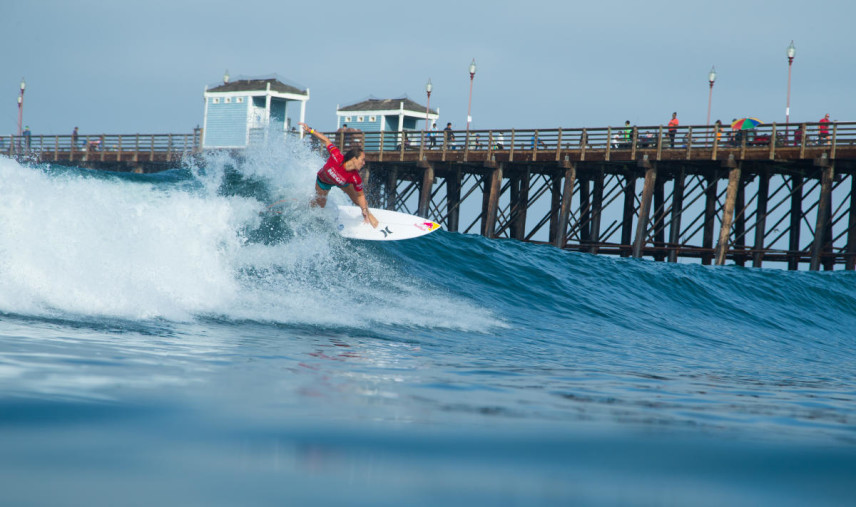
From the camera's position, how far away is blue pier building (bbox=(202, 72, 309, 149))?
135 ft

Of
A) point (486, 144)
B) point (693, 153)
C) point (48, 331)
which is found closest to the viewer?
point (48, 331)

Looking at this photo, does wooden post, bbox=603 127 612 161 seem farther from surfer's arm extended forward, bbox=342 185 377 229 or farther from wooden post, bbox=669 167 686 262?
surfer's arm extended forward, bbox=342 185 377 229

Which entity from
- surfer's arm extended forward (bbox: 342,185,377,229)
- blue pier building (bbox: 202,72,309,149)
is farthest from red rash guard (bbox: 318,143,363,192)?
blue pier building (bbox: 202,72,309,149)

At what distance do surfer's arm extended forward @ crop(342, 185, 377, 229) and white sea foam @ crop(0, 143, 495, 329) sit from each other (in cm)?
79

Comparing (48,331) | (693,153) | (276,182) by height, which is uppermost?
(693,153)

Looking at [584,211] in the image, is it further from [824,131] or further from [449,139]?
[824,131]

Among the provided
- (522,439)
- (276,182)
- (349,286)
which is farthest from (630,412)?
(276,182)

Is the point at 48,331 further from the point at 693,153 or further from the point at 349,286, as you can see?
the point at 693,153

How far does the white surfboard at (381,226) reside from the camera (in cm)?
1182

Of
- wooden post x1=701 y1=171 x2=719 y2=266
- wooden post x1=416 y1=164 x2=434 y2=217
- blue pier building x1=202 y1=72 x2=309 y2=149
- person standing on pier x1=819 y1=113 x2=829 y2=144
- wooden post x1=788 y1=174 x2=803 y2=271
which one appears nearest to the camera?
person standing on pier x1=819 y1=113 x2=829 y2=144

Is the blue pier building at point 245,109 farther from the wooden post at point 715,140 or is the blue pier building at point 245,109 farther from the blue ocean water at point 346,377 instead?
the blue ocean water at point 346,377

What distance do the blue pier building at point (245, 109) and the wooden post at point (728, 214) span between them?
78.1 ft

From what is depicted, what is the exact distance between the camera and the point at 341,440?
265 centimetres

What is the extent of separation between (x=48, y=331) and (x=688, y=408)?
3.95 metres
